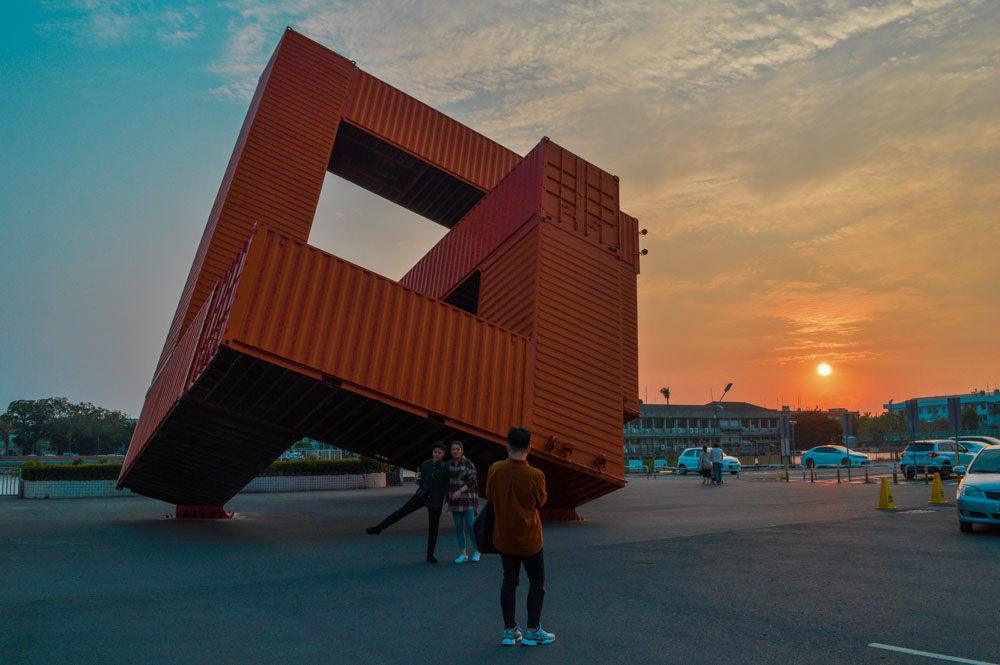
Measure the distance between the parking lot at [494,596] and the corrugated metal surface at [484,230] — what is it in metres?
7.08

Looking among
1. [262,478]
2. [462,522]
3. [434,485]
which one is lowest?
[262,478]

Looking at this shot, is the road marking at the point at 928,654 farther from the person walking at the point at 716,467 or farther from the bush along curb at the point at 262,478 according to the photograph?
the bush along curb at the point at 262,478

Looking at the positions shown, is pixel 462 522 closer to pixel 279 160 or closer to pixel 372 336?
pixel 372 336

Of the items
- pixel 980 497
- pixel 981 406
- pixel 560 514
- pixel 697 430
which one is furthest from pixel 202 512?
pixel 981 406

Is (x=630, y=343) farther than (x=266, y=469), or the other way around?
(x=266, y=469)

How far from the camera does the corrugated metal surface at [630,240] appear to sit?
17.9 metres

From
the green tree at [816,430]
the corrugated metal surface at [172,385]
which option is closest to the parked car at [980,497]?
the corrugated metal surface at [172,385]

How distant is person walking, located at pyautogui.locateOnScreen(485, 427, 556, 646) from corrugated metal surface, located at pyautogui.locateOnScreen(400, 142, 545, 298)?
9.98 metres

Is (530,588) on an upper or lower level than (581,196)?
lower

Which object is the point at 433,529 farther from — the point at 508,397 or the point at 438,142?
the point at 438,142

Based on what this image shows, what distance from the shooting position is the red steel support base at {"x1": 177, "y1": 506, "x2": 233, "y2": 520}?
15869 millimetres

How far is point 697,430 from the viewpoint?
85.5 meters

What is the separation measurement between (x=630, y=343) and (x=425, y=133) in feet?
30.2

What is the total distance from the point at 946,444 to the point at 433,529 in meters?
28.4
